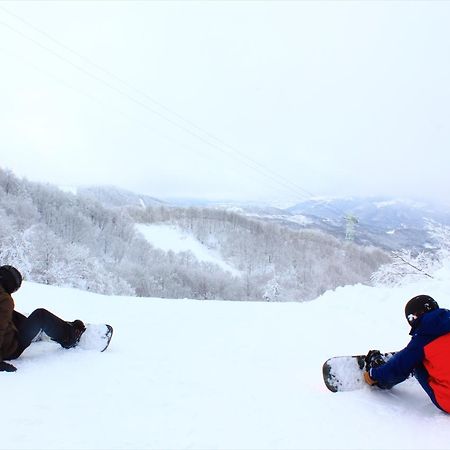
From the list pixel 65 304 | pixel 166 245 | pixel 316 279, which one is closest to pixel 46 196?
pixel 166 245

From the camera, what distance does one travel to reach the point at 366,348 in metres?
5.30

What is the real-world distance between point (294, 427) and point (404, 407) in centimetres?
98

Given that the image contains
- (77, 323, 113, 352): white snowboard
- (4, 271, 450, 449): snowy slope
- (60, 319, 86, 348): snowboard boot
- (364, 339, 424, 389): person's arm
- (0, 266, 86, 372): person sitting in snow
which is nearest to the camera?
(4, 271, 450, 449): snowy slope

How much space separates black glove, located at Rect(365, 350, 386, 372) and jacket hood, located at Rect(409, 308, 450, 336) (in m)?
0.54

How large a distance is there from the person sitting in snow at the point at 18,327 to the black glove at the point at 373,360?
2763 millimetres

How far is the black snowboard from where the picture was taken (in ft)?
11.3

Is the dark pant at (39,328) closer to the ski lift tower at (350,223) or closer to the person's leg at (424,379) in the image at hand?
the person's leg at (424,379)

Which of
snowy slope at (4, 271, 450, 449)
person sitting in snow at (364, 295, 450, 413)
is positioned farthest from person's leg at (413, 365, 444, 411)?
snowy slope at (4, 271, 450, 449)

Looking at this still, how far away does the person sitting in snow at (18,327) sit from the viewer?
349cm

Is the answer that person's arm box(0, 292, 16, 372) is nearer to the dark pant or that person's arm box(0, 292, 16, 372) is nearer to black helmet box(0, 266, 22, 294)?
black helmet box(0, 266, 22, 294)

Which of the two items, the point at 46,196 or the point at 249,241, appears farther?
the point at 249,241

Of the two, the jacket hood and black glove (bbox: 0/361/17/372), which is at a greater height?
the jacket hood

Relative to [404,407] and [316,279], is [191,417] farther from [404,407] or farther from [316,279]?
[316,279]

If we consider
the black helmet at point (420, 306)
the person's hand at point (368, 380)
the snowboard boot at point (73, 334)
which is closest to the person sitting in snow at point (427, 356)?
the black helmet at point (420, 306)
